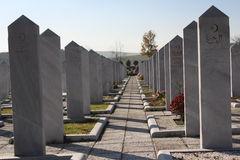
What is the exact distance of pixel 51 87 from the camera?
40.0 ft

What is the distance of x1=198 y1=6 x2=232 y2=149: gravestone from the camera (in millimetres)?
9836

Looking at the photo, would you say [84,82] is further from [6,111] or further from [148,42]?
[148,42]

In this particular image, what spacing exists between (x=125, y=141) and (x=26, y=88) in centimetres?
340

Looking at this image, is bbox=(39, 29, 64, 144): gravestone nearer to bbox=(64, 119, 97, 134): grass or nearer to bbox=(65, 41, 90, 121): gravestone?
bbox=(64, 119, 97, 134): grass

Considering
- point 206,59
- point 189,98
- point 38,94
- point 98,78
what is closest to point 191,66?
point 189,98

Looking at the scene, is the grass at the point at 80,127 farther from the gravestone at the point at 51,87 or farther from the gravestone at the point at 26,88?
the gravestone at the point at 26,88

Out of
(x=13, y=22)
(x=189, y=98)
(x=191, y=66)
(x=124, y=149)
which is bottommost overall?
(x=124, y=149)

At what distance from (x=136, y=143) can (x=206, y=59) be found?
9.73 ft

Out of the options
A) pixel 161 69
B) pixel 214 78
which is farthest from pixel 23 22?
pixel 161 69

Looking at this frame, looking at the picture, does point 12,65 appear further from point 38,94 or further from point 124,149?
point 124,149

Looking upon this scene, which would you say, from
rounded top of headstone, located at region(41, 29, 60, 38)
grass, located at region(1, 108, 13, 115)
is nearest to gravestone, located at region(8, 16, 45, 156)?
rounded top of headstone, located at region(41, 29, 60, 38)

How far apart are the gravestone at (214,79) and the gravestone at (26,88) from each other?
3372 mm

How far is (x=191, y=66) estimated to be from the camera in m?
12.5

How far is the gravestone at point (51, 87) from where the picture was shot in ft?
39.6
